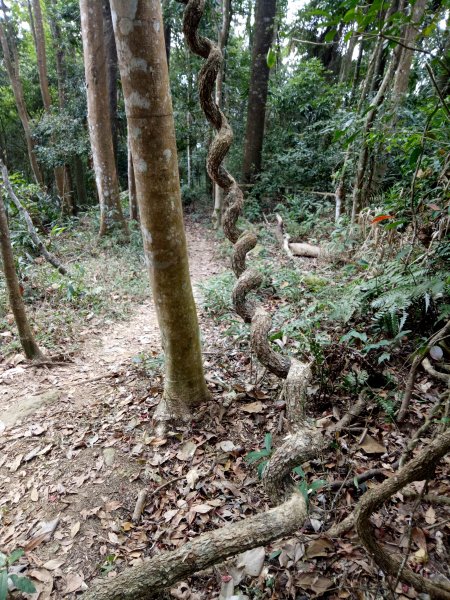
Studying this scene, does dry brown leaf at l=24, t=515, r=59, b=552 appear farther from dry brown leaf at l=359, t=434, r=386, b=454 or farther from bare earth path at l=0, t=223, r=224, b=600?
dry brown leaf at l=359, t=434, r=386, b=454

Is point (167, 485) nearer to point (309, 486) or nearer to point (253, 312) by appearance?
point (309, 486)

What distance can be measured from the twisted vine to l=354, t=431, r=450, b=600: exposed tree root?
118 centimetres

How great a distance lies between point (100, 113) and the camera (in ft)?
25.3

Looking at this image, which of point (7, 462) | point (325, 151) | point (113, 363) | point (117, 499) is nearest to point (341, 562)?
point (117, 499)

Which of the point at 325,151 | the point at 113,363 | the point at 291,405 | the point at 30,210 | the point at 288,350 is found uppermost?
the point at 325,151

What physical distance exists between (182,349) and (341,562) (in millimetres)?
1652

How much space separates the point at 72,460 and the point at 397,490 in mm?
2372

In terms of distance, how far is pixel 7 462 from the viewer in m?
2.85

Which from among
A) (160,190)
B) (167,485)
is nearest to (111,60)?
(160,190)

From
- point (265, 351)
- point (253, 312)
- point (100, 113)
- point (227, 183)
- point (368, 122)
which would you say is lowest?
point (265, 351)

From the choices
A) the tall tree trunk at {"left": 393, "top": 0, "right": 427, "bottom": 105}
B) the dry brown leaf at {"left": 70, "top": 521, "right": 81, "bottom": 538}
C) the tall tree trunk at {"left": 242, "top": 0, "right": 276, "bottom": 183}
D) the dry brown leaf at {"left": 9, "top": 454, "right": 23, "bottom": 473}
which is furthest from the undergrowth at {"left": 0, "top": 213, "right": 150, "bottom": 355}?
the tall tree trunk at {"left": 393, "top": 0, "right": 427, "bottom": 105}

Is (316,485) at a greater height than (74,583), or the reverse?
(316,485)

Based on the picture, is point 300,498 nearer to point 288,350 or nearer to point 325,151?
point 288,350

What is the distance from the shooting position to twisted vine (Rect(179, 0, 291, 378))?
7.76 ft
